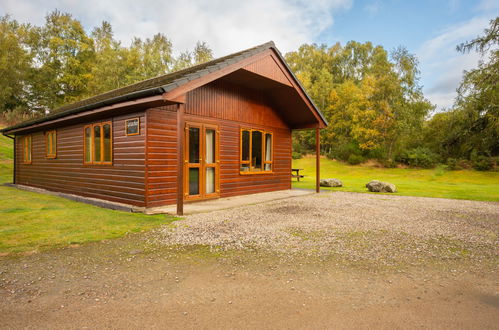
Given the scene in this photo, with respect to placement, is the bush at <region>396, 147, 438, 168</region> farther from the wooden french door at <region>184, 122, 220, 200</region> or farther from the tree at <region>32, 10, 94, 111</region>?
Result: the tree at <region>32, 10, 94, 111</region>

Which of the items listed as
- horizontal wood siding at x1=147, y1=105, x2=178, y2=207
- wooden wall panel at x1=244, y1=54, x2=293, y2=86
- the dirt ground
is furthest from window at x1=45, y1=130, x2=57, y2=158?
the dirt ground

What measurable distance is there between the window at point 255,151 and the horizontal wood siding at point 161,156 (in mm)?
2782

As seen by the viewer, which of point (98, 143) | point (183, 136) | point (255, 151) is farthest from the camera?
point (255, 151)

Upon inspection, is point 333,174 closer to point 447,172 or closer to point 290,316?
point 447,172

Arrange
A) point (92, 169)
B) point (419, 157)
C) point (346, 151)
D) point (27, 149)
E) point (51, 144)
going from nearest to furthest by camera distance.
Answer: point (92, 169)
point (51, 144)
point (27, 149)
point (419, 157)
point (346, 151)

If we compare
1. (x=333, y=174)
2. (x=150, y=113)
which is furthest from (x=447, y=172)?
(x=150, y=113)

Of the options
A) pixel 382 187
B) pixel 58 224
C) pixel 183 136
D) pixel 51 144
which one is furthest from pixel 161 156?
pixel 382 187

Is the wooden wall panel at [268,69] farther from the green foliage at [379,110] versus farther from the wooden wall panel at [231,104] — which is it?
the green foliage at [379,110]

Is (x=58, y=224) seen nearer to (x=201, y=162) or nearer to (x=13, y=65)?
(x=201, y=162)

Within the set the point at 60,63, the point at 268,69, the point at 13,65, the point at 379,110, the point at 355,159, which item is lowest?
the point at 355,159

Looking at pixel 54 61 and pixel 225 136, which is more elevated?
pixel 54 61

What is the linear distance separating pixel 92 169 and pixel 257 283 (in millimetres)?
7214

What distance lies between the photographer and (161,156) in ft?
22.7

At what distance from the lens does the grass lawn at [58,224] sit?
4.14m
